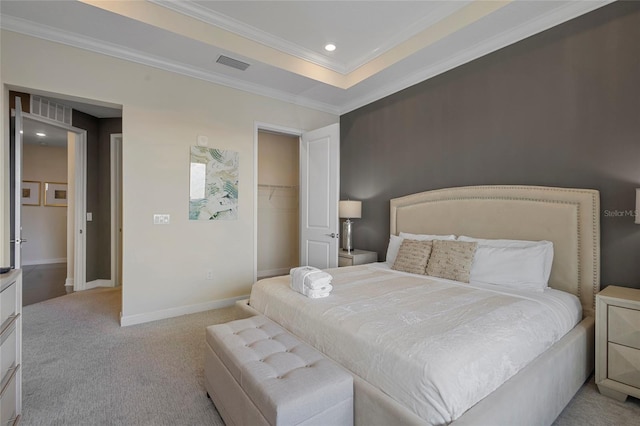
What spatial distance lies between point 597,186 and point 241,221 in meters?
3.69

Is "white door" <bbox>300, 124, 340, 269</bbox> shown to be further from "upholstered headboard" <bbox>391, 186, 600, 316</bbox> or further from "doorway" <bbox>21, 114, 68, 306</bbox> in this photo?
"doorway" <bbox>21, 114, 68, 306</bbox>

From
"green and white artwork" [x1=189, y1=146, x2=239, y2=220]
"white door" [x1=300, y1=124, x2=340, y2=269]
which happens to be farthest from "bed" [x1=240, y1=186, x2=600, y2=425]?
"green and white artwork" [x1=189, y1=146, x2=239, y2=220]

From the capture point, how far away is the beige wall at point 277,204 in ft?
18.6

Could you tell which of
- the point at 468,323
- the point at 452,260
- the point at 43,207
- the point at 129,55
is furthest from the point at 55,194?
the point at 468,323

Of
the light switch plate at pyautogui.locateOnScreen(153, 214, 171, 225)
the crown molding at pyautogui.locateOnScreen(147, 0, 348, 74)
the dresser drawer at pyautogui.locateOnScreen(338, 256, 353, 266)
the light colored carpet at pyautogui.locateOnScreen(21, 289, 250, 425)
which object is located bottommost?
the light colored carpet at pyautogui.locateOnScreen(21, 289, 250, 425)

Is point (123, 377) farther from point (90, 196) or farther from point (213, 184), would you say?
point (90, 196)

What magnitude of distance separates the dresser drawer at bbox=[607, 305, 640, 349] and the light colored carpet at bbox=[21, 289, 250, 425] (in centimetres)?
261

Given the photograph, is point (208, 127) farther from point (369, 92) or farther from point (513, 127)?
point (513, 127)

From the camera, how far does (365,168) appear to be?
14.9ft

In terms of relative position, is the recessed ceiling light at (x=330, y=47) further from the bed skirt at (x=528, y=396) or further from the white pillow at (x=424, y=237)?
the bed skirt at (x=528, y=396)

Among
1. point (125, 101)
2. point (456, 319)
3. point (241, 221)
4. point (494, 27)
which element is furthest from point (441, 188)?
point (125, 101)

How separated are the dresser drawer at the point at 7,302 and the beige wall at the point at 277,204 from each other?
13.1 ft

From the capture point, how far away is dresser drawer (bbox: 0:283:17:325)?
151 cm

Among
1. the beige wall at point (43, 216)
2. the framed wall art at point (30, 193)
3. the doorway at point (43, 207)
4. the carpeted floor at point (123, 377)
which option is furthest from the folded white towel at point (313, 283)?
the framed wall art at point (30, 193)
